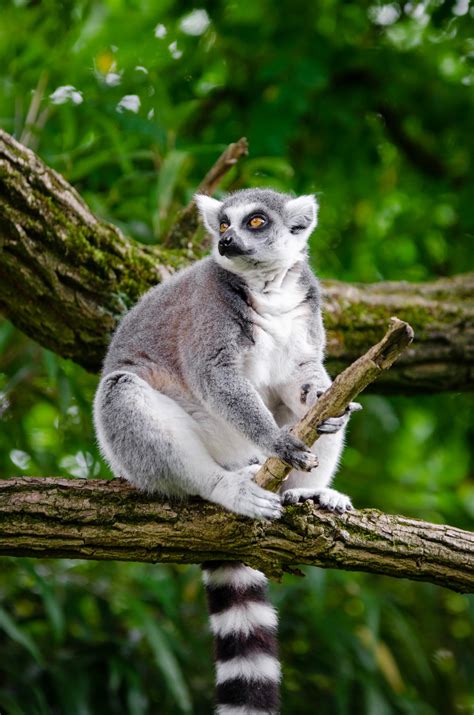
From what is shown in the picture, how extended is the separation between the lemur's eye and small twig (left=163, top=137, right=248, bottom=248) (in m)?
0.92

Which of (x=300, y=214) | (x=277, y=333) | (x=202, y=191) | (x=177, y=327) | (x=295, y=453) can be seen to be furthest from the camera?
(x=202, y=191)

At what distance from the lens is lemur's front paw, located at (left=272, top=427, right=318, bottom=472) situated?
3.47 meters

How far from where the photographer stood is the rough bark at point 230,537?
11.8 feet

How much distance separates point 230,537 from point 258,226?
1.56 meters

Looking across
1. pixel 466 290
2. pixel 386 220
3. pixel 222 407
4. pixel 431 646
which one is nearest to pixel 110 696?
pixel 431 646

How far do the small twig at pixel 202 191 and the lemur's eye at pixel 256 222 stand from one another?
3.03 feet

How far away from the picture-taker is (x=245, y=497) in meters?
3.63

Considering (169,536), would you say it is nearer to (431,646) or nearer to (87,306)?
(87,306)

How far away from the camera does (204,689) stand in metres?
6.39

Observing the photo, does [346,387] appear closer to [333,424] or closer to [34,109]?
[333,424]

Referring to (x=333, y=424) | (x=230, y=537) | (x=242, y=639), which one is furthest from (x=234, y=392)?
(x=242, y=639)

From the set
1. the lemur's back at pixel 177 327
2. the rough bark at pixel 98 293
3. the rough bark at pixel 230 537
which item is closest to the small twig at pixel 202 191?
the rough bark at pixel 98 293

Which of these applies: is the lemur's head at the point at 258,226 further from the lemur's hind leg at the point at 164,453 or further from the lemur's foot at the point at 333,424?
the lemur's foot at the point at 333,424

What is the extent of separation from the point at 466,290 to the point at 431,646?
2924 millimetres
